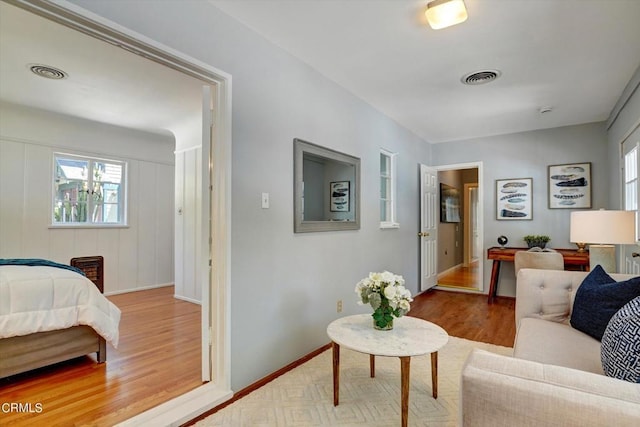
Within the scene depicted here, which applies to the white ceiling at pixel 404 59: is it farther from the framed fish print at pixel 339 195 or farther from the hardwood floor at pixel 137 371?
the hardwood floor at pixel 137 371

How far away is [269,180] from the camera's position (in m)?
2.38

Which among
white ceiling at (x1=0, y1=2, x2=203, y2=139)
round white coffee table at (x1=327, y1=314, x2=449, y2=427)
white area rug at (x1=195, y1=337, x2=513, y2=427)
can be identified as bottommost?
white area rug at (x1=195, y1=337, x2=513, y2=427)

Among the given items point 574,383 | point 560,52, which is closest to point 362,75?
point 560,52

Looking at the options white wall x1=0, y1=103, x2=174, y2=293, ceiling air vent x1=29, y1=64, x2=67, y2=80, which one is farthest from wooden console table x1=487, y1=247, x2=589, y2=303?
ceiling air vent x1=29, y1=64, x2=67, y2=80

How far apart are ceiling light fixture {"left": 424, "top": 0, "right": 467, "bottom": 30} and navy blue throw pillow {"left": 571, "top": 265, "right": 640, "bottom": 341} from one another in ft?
5.50

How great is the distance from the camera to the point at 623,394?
0.80 meters

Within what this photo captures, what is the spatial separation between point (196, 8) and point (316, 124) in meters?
1.24

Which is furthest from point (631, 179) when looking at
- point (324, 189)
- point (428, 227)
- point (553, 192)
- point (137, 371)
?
point (137, 371)

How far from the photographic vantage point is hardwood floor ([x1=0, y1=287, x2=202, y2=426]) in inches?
74.8

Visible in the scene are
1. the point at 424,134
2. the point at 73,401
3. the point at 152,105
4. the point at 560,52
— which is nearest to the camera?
the point at 73,401

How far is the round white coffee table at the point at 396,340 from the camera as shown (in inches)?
65.2

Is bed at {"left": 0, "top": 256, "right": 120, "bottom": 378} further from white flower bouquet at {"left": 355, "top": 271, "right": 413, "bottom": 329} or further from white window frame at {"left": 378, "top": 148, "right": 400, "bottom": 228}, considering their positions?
white window frame at {"left": 378, "top": 148, "right": 400, "bottom": 228}

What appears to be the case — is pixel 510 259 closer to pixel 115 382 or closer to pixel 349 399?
pixel 349 399

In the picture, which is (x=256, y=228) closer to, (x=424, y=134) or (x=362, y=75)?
(x=362, y=75)
